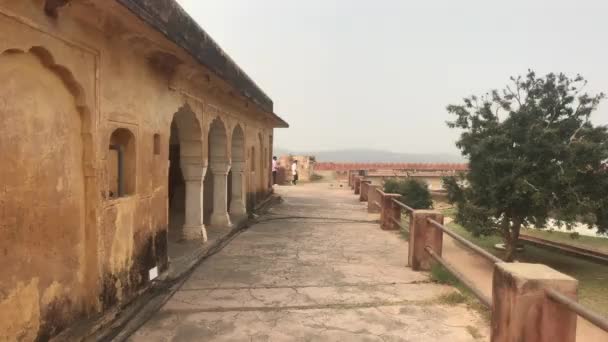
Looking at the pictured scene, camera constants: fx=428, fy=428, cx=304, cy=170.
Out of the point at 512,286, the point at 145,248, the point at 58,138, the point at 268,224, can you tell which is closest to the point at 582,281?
the point at 268,224

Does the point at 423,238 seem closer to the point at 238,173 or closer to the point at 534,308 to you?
the point at 534,308

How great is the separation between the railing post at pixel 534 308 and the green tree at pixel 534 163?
36.4 ft

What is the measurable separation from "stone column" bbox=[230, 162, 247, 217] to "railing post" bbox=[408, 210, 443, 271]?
18.7 feet

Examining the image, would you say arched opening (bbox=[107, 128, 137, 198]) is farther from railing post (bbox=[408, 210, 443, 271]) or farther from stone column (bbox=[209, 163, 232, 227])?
stone column (bbox=[209, 163, 232, 227])

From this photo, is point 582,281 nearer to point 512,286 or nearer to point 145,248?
point 512,286

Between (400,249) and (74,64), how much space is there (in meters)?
6.74

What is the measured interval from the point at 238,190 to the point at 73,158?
25.4 feet

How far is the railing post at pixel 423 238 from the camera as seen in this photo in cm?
668

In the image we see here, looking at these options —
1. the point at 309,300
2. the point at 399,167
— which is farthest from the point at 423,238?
the point at 399,167

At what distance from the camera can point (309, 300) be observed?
17.7ft

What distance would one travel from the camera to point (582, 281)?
1423 centimetres

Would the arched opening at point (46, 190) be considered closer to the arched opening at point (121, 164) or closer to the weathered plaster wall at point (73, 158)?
the weathered plaster wall at point (73, 158)

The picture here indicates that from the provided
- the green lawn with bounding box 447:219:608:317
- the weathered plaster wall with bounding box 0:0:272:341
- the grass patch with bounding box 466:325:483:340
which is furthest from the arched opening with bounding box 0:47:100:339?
the green lawn with bounding box 447:219:608:317

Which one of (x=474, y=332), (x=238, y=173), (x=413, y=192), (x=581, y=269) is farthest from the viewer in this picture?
(x=413, y=192)
